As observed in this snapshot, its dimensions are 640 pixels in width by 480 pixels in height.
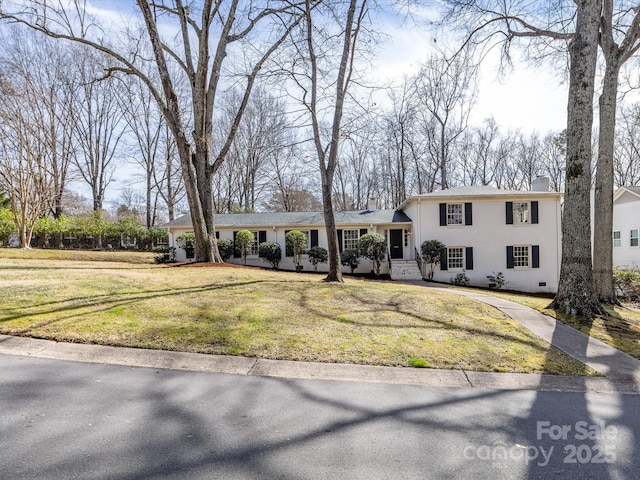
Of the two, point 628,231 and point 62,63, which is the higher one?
point 62,63

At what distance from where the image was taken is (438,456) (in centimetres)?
228

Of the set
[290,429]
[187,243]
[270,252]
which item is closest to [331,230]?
[270,252]

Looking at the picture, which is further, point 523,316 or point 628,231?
point 628,231

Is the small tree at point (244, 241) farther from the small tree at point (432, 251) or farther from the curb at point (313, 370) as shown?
the curb at point (313, 370)

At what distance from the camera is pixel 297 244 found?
18109 millimetres

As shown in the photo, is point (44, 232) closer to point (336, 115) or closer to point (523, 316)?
point (336, 115)

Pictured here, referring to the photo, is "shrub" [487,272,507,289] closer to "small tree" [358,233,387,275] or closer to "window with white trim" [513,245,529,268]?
"window with white trim" [513,245,529,268]

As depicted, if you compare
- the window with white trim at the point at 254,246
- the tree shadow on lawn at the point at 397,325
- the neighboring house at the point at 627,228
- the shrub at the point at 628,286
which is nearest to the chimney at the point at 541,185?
the shrub at the point at 628,286

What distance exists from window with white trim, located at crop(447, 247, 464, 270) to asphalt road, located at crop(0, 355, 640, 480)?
14.0 m

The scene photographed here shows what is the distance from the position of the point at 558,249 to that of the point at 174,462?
19.2 meters

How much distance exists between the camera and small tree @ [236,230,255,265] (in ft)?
60.1

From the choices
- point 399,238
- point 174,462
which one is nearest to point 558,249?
point 399,238

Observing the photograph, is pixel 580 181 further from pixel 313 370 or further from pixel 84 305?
pixel 84 305

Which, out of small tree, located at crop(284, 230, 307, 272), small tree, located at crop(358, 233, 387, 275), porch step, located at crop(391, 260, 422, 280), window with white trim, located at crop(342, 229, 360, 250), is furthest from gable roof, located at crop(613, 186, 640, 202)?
small tree, located at crop(284, 230, 307, 272)
